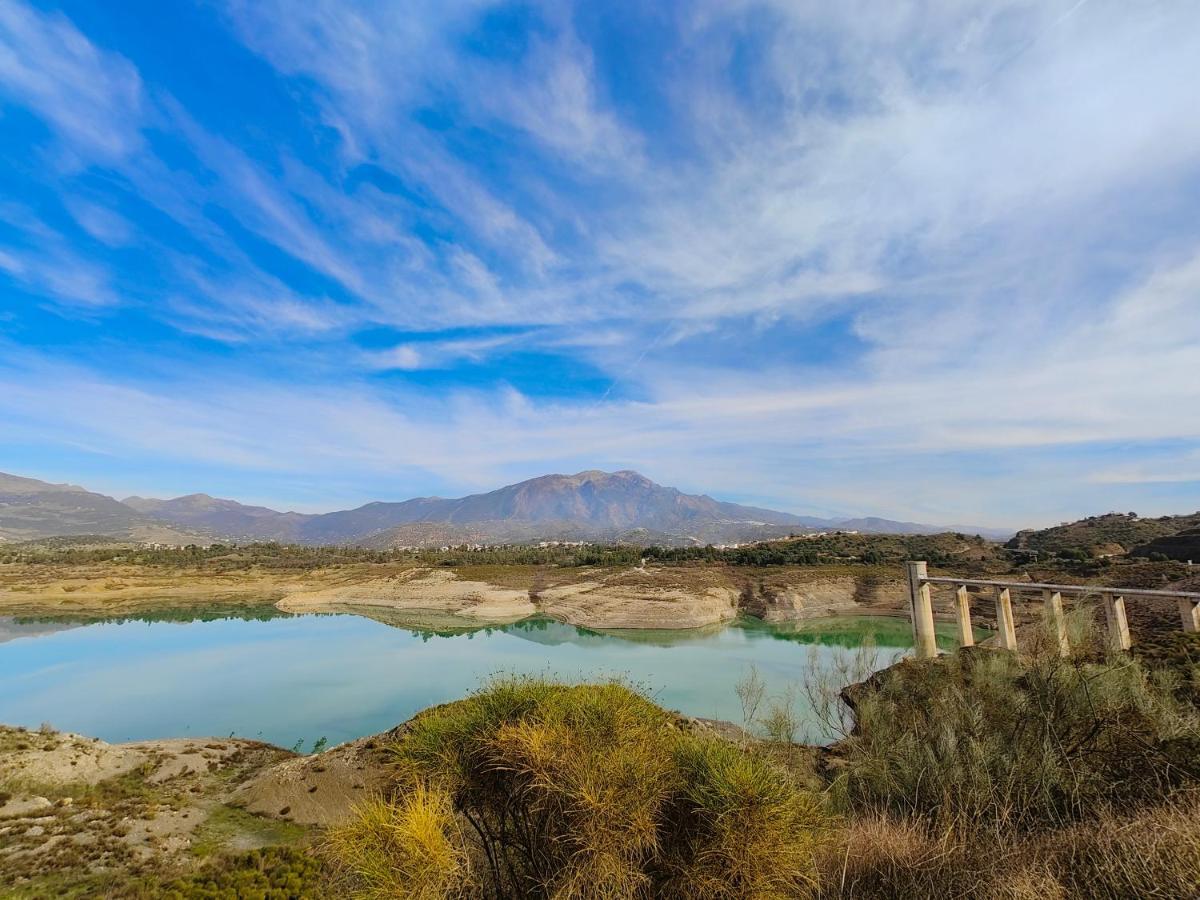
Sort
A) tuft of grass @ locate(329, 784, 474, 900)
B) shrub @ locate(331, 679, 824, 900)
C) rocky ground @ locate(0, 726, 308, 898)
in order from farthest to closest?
rocky ground @ locate(0, 726, 308, 898) → shrub @ locate(331, 679, 824, 900) → tuft of grass @ locate(329, 784, 474, 900)

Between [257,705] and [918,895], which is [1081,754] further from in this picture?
[257,705]

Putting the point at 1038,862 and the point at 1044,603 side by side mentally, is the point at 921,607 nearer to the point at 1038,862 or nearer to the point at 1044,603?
the point at 1044,603

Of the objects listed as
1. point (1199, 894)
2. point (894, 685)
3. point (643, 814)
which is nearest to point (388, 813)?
point (643, 814)

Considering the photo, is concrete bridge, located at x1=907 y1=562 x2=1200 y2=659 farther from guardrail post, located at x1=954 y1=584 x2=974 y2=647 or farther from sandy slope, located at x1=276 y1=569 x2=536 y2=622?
sandy slope, located at x1=276 y1=569 x2=536 y2=622

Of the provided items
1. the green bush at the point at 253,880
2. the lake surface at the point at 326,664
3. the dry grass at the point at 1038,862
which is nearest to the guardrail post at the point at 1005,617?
the lake surface at the point at 326,664

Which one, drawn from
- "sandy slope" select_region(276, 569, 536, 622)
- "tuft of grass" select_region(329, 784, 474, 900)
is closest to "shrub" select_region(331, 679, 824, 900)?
"tuft of grass" select_region(329, 784, 474, 900)

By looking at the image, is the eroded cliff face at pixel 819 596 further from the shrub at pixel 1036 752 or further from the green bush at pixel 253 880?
the green bush at pixel 253 880

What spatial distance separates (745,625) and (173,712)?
3857cm

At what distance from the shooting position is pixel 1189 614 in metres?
19.6

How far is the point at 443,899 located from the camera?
149 inches

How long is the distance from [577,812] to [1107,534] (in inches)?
3589

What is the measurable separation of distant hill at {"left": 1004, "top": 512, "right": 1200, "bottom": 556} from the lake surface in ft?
107

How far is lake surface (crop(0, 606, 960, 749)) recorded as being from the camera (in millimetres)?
23719

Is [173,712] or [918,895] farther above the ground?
[918,895]
